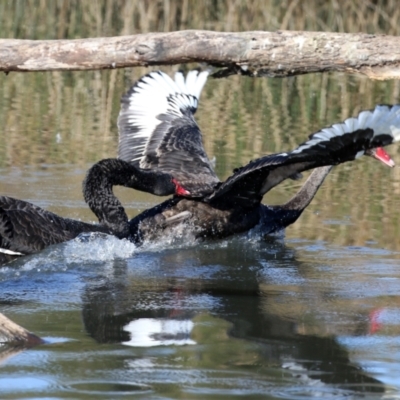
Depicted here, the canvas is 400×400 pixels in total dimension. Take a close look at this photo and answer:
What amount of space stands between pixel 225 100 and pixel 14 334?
31.7 feet

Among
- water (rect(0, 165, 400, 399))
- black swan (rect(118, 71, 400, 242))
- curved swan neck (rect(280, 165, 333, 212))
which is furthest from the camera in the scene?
curved swan neck (rect(280, 165, 333, 212))

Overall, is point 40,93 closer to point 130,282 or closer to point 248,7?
point 248,7

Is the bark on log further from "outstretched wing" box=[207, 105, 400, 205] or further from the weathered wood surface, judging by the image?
the weathered wood surface

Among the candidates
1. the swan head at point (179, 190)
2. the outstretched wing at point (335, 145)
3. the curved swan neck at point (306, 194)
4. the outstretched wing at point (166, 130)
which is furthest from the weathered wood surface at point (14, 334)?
the curved swan neck at point (306, 194)

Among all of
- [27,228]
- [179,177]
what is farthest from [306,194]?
[27,228]

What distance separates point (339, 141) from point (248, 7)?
11038mm

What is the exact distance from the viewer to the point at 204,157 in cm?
958

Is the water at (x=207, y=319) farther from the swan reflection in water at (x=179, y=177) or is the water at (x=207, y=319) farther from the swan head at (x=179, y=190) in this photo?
the swan head at (x=179, y=190)

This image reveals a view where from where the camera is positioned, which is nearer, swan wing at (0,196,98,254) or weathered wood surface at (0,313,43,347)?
weathered wood surface at (0,313,43,347)

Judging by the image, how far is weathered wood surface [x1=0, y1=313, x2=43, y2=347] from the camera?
5.16 metres

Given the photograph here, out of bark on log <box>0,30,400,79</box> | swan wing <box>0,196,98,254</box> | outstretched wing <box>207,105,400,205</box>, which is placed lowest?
swan wing <box>0,196,98,254</box>

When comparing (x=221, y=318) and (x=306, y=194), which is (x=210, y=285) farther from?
(x=306, y=194)

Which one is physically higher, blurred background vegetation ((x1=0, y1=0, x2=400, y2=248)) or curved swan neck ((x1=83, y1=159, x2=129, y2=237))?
blurred background vegetation ((x1=0, y1=0, x2=400, y2=248))

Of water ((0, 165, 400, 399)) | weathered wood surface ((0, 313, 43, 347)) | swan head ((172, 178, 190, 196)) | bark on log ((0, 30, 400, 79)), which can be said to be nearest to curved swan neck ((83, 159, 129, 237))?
water ((0, 165, 400, 399))
